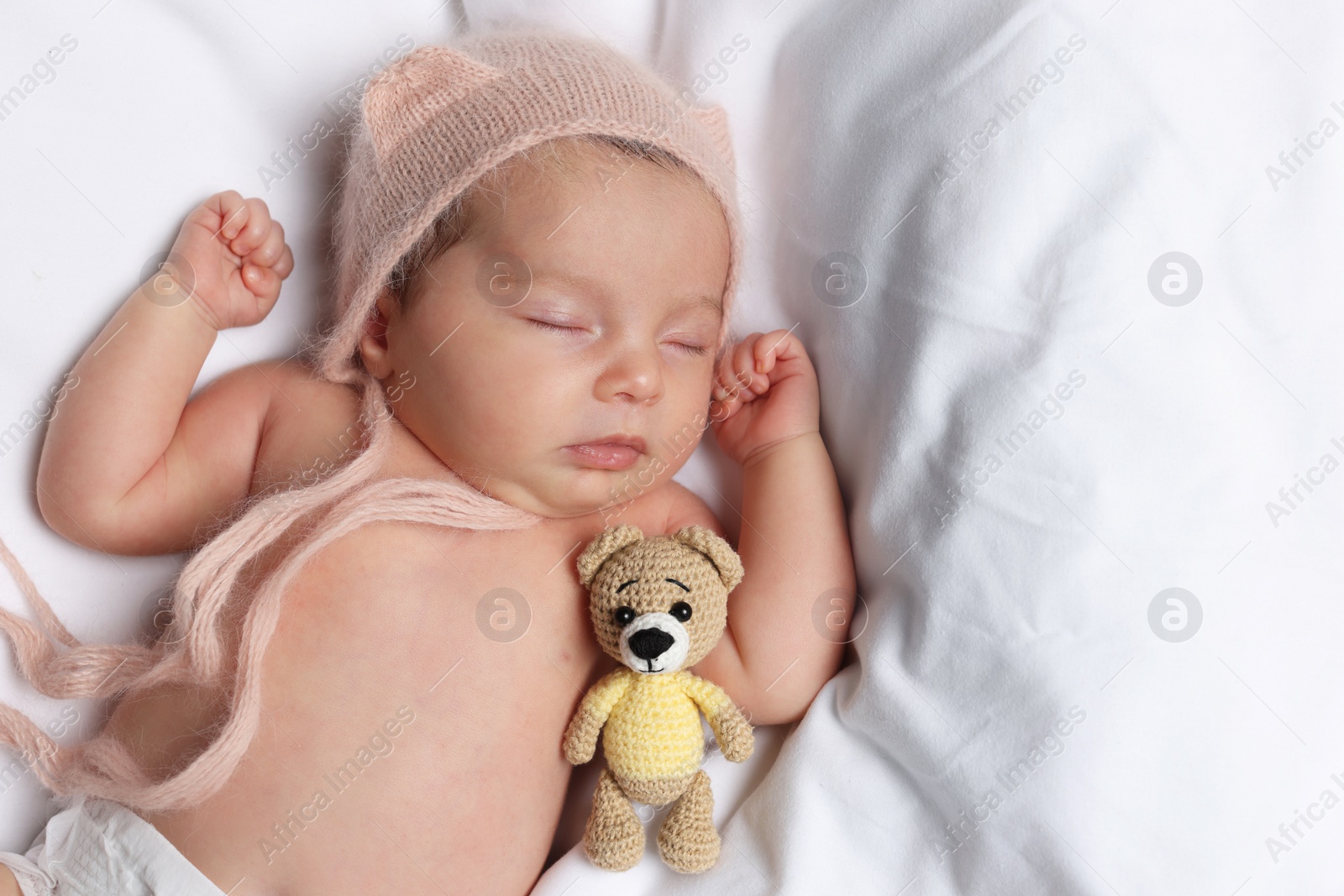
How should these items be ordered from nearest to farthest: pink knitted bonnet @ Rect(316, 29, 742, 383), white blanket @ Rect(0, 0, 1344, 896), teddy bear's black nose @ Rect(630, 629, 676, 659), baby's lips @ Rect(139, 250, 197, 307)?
white blanket @ Rect(0, 0, 1344, 896) < teddy bear's black nose @ Rect(630, 629, 676, 659) < pink knitted bonnet @ Rect(316, 29, 742, 383) < baby's lips @ Rect(139, 250, 197, 307)

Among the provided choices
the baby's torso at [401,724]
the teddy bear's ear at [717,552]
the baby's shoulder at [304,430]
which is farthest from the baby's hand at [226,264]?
the teddy bear's ear at [717,552]

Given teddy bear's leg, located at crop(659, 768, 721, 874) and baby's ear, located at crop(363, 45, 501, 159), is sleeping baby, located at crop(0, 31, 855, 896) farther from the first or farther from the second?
teddy bear's leg, located at crop(659, 768, 721, 874)

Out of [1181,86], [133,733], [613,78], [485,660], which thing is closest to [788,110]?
[613,78]

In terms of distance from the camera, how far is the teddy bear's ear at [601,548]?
1432 millimetres

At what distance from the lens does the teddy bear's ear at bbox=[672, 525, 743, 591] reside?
1.43 m

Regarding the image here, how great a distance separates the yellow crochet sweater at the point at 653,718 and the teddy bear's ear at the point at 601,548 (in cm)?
16

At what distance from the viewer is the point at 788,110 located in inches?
62.9

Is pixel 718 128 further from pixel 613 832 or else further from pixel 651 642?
pixel 613 832

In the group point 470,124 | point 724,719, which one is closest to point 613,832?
point 724,719

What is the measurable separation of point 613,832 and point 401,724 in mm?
345

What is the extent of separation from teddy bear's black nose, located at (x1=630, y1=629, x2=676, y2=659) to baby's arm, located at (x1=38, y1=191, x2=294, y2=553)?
710 millimetres

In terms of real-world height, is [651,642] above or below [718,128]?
below

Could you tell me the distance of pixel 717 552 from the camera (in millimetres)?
1429

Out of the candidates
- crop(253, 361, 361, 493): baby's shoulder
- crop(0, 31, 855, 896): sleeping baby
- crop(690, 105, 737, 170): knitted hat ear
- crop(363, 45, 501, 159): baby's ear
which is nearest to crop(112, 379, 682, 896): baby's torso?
crop(0, 31, 855, 896): sleeping baby
